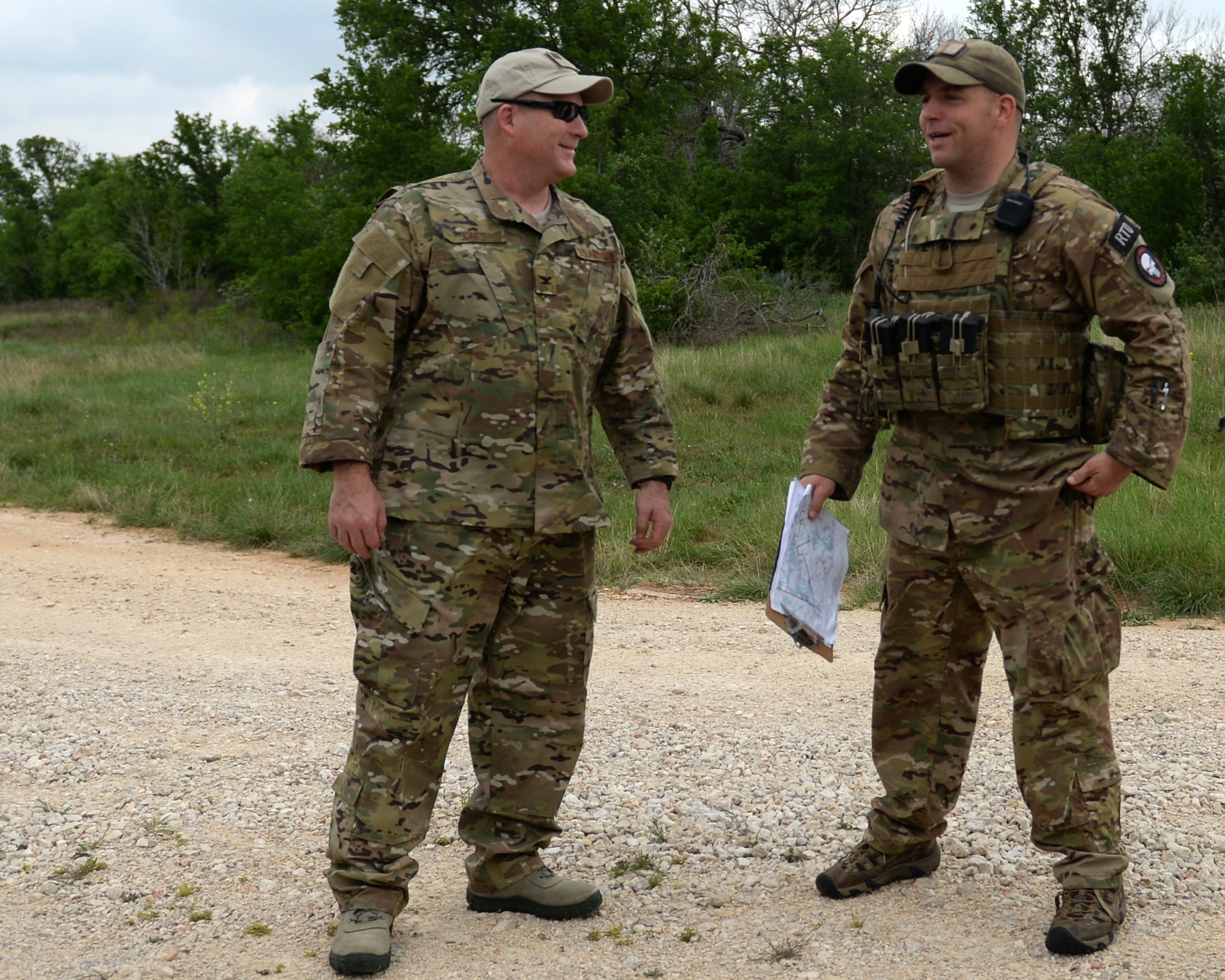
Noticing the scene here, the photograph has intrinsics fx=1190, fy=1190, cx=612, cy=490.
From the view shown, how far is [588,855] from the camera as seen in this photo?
3652 mm

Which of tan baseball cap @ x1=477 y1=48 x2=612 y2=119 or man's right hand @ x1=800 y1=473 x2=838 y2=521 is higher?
tan baseball cap @ x1=477 y1=48 x2=612 y2=119

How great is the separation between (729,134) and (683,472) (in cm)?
2234

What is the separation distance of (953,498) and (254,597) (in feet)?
17.6

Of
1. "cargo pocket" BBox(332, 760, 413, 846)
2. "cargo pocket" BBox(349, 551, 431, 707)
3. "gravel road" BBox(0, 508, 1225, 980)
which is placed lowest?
"gravel road" BBox(0, 508, 1225, 980)

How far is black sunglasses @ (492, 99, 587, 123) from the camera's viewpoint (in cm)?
299

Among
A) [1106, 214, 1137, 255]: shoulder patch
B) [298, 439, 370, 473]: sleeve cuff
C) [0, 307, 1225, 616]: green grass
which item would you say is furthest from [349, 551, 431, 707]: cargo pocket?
[0, 307, 1225, 616]: green grass

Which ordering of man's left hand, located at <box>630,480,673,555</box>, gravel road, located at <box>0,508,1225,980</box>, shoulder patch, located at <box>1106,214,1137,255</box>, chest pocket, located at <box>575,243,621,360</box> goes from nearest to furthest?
Answer: shoulder patch, located at <box>1106,214,1137,255</box> < gravel road, located at <box>0,508,1225,980</box> < chest pocket, located at <box>575,243,621,360</box> < man's left hand, located at <box>630,480,673,555</box>

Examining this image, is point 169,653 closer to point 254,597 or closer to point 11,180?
point 254,597

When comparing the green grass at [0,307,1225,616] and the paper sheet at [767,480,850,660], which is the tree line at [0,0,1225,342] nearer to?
the green grass at [0,307,1225,616]

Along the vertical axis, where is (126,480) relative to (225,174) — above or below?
below

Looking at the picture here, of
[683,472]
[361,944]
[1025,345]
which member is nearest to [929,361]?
[1025,345]

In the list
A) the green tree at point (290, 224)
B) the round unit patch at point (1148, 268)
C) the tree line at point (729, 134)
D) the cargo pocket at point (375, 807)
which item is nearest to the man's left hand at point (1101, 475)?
the round unit patch at point (1148, 268)

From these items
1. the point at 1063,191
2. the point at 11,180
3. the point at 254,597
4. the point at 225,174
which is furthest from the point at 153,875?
the point at 11,180

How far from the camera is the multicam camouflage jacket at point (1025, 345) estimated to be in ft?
9.26
